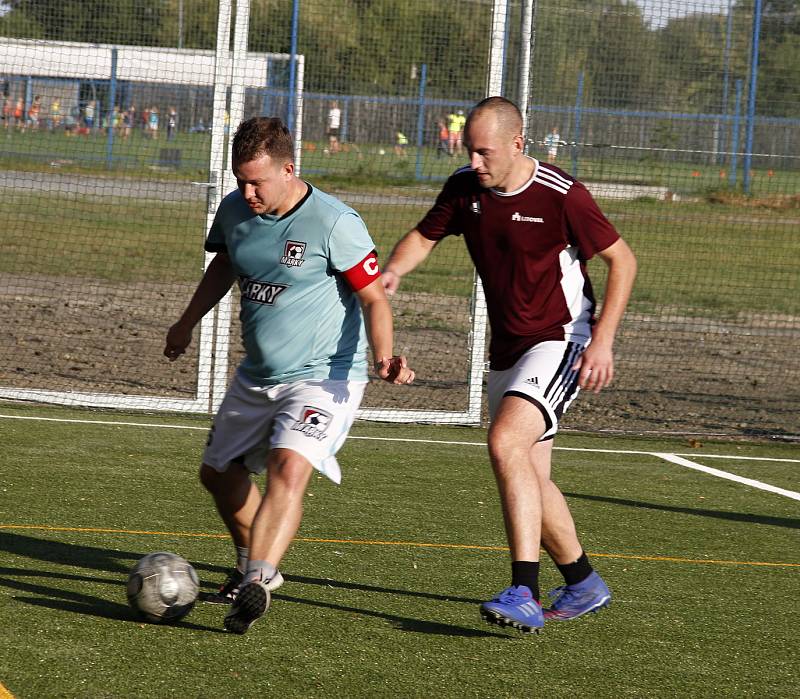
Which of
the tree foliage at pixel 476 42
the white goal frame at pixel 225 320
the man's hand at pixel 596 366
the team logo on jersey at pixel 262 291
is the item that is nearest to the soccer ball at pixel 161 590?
the team logo on jersey at pixel 262 291

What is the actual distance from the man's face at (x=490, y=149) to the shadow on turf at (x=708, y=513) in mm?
3324

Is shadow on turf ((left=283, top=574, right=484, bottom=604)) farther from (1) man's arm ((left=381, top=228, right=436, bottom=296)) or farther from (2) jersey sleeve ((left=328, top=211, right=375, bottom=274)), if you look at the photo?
(2) jersey sleeve ((left=328, top=211, right=375, bottom=274))

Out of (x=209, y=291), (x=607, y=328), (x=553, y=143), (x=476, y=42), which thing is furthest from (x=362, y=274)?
(x=476, y=42)

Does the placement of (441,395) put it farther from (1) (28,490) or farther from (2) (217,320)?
(1) (28,490)

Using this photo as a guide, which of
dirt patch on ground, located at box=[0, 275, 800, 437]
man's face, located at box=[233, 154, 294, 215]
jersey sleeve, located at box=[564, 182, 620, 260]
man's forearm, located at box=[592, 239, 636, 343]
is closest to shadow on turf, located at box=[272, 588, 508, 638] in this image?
man's forearm, located at box=[592, 239, 636, 343]

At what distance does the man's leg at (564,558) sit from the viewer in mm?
5395

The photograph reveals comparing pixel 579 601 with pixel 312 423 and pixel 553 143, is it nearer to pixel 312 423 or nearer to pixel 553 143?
pixel 312 423

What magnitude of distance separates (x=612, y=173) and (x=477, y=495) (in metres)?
4.80

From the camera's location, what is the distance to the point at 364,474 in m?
8.41

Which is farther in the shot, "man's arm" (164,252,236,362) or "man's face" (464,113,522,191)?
"man's arm" (164,252,236,362)

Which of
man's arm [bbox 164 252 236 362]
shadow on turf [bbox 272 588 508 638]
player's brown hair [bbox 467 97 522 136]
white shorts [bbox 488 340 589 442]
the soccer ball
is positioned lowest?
shadow on turf [bbox 272 588 508 638]

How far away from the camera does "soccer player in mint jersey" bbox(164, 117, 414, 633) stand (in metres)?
4.89

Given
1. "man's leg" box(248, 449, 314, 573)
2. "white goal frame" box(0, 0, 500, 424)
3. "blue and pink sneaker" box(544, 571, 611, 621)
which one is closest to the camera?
"man's leg" box(248, 449, 314, 573)

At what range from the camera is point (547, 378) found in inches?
207
